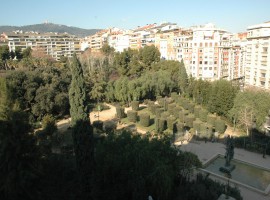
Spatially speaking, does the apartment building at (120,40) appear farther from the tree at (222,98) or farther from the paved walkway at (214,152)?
the paved walkway at (214,152)

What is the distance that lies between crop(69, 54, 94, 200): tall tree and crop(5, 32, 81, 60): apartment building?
9256cm

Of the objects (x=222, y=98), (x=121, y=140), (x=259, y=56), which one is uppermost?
(x=259, y=56)

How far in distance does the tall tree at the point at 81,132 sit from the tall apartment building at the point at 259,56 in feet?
133

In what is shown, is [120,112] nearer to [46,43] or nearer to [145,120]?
[145,120]

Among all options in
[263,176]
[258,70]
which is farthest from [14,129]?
[258,70]

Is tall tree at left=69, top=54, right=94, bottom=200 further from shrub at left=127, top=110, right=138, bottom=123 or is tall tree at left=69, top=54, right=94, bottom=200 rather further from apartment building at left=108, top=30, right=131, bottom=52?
apartment building at left=108, top=30, right=131, bottom=52

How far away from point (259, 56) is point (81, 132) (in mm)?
43593

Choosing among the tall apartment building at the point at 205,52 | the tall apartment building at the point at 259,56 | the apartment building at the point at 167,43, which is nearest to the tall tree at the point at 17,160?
the tall apartment building at the point at 259,56

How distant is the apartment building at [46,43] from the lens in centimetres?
10275

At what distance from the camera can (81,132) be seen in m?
14.9

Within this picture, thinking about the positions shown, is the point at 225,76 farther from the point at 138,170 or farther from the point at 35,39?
the point at 35,39

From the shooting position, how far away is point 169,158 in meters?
14.1

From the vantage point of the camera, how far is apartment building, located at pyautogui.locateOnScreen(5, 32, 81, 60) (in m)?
103

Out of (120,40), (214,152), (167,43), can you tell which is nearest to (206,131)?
(214,152)
